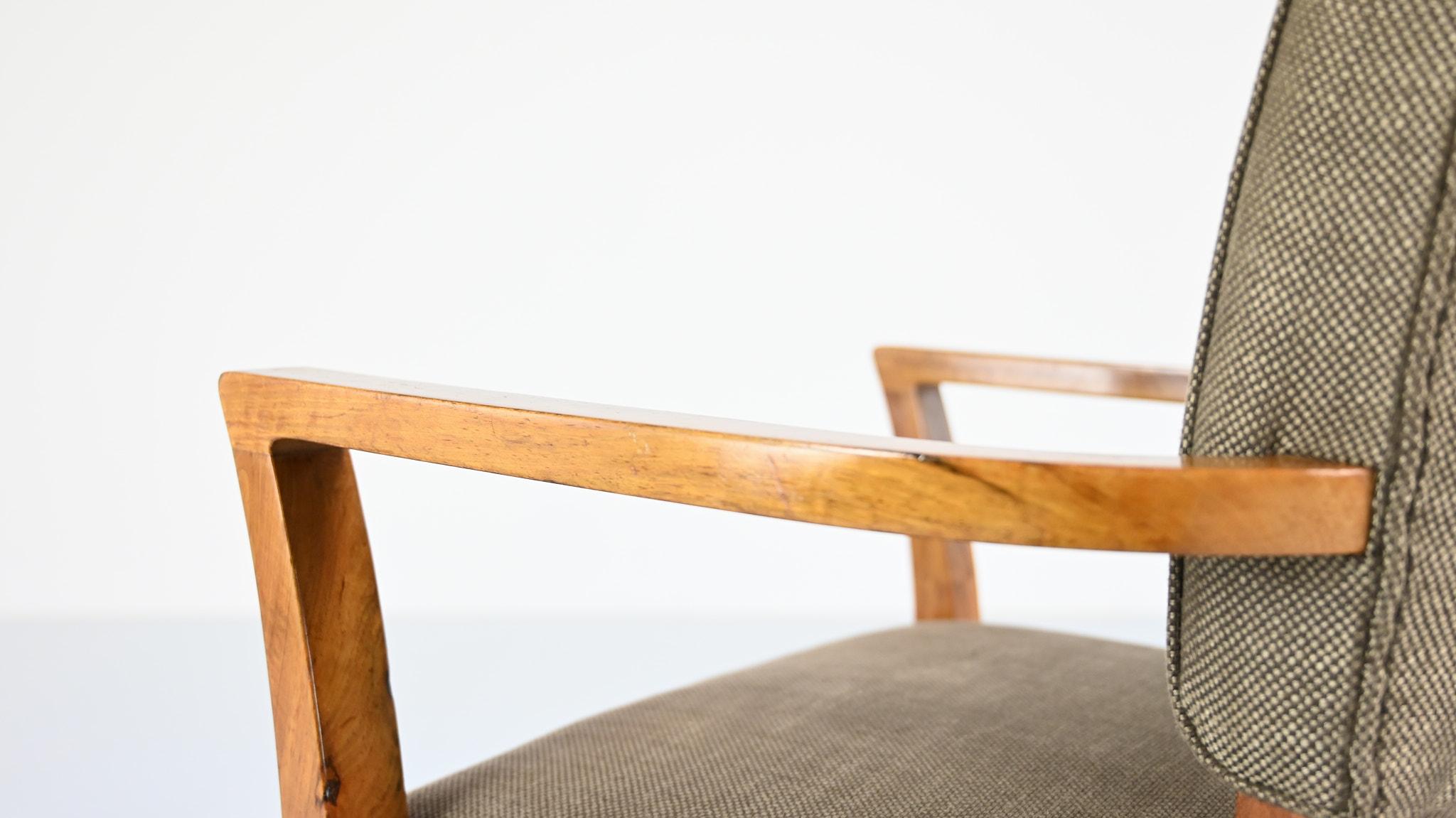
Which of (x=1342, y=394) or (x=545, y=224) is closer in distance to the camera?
(x=1342, y=394)

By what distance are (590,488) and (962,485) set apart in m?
0.17

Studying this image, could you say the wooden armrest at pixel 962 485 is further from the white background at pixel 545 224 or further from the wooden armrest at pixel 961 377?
the white background at pixel 545 224

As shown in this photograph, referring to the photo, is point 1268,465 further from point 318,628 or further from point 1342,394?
point 318,628

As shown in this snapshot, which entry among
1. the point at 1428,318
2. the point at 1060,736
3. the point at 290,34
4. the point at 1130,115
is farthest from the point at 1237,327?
the point at 290,34

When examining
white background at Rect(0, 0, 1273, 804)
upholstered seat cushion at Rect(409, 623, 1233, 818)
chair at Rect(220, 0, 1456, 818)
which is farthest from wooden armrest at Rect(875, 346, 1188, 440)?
white background at Rect(0, 0, 1273, 804)

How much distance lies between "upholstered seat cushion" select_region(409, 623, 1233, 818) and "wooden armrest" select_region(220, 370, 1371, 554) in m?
0.26

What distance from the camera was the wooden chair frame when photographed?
517 mm

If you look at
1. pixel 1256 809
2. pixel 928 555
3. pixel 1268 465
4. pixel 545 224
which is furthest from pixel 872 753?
pixel 545 224

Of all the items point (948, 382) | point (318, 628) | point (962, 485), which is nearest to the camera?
point (962, 485)

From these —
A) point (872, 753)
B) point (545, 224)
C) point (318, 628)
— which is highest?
point (545, 224)

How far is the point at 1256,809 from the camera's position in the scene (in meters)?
0.61

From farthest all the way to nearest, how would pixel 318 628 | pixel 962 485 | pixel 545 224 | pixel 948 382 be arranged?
1. pixel 545 224
2. pixel 948 382
3. pixel 318 628
4. pixel 962 485

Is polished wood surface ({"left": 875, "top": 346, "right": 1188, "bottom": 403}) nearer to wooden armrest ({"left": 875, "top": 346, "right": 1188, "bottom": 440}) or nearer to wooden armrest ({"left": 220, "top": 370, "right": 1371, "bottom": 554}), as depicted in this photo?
wooden armrest ({"left": 875, "top": 346, "right": 1188, "bottom": 440})

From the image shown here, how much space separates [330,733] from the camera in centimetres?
75
